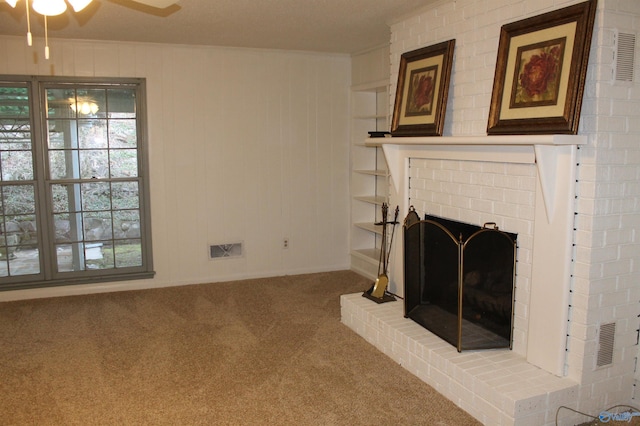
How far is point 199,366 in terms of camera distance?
3.42 metres

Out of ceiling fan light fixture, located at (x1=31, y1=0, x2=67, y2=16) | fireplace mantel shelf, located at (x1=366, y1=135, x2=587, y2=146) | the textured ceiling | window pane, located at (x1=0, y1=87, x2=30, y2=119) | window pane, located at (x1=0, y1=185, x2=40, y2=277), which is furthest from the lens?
window pane, located at (x1=0, y1=185, x2=40, y2=277)

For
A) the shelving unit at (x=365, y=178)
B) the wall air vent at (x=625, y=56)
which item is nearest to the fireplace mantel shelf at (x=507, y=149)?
the wall air vent at (x=625, y=56)

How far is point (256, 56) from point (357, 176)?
1.64 meters

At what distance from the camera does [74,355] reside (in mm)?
3631

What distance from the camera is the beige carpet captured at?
9.30ft

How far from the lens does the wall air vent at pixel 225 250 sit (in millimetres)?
5457

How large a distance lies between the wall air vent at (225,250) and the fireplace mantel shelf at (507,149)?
2243 mm

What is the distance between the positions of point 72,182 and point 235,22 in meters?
2.22

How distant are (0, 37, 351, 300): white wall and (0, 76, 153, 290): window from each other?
0.12 m

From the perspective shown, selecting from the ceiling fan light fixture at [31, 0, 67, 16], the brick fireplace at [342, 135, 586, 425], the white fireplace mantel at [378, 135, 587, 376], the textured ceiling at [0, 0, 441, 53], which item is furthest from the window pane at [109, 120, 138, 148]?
the white fireplace mantel at [378, 135, 587, 376]

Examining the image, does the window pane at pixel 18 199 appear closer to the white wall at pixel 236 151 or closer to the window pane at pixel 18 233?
the window pane at pixel 18 233

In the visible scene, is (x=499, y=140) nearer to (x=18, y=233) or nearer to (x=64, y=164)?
(x=64, y=164)

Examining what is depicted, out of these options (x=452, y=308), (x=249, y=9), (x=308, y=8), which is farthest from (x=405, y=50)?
(x=452, y=308)

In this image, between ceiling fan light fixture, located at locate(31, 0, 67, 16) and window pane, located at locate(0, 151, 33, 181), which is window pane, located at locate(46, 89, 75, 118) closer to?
window pane, located at locate(0, 151, 33, 181)
